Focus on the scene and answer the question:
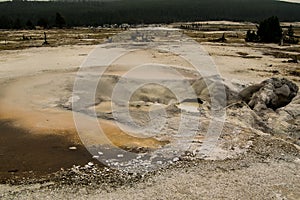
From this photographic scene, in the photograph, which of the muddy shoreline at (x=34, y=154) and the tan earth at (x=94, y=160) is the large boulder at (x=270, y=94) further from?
the muddy shoreline at (x=34, y=154)

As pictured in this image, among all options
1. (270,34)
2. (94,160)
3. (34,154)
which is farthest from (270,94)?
(270,34)

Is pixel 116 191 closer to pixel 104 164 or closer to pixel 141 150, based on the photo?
pixel 104 164

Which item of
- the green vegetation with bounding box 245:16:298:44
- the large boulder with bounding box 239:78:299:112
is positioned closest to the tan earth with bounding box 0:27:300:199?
the large boulder with bounding box 239:78:299:112

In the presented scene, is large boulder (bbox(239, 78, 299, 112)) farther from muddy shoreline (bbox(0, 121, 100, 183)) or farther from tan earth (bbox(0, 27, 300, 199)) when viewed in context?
muddy shoreline (bbox(0, 121, 100, 183))

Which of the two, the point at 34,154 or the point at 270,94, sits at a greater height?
the point at 270,94

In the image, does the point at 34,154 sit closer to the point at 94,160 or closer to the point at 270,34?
the point at 94,160

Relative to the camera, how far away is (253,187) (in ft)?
33.0

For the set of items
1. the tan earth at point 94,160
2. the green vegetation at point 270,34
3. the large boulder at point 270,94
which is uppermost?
the green vegetation at point 270,34

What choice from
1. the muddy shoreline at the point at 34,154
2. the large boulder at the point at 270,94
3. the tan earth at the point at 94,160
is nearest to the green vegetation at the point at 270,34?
the tan earth at the point at 94,160

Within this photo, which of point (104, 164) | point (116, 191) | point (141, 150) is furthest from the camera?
point (141, 150)

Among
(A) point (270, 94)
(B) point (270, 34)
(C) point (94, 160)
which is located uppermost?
(B) point (270, 34)

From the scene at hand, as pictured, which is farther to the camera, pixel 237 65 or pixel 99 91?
pixel 237 65

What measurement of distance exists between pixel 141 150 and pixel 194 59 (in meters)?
19.4

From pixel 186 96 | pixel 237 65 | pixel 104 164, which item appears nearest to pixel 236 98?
pixel 186 96
